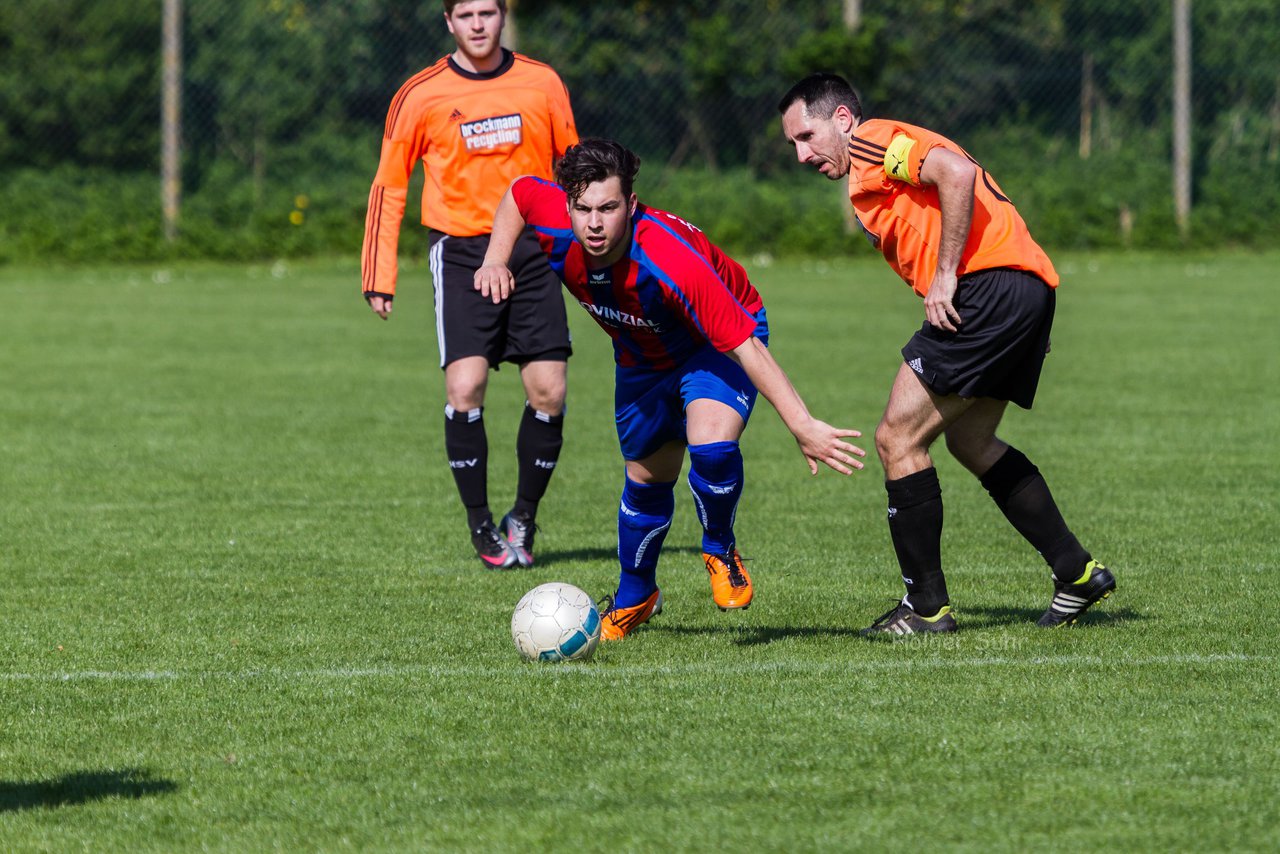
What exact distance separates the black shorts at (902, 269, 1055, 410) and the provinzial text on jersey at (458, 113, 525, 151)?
268 cm

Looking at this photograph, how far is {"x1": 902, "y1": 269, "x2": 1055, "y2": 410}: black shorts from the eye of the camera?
5652 millimetres

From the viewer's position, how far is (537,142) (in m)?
7.85

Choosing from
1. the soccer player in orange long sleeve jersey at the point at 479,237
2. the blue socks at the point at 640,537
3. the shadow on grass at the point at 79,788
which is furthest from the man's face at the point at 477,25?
the shadow on grass at the point at 79,788

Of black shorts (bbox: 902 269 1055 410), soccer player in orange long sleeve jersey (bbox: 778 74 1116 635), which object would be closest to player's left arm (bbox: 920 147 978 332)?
soccer player in orange long sleeve jersey (bbox: 778 74 1116 635)

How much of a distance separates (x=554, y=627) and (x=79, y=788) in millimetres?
1709

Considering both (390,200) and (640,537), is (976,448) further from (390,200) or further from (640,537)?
(390,200)

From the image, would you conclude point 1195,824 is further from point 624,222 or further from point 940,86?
point 940,86

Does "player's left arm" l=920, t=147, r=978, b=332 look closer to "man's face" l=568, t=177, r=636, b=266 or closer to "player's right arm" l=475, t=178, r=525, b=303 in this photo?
"man's face" l=568, t=177, r=636, b=266

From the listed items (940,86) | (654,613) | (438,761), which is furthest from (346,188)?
(438,761)

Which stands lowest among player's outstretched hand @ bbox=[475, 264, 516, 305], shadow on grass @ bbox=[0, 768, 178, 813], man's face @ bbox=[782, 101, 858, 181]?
shadow on grass @ bbox=[0, 768, 178, 813]

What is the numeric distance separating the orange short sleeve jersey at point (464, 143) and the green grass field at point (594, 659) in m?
1.39

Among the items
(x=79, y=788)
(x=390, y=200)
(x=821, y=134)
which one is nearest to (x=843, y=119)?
(x=821, y=134)

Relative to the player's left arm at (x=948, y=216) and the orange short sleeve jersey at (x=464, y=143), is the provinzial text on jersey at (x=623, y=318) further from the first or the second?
the orange short sleeve jersey at (x=464, y=143)

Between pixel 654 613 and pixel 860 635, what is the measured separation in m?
0.78
